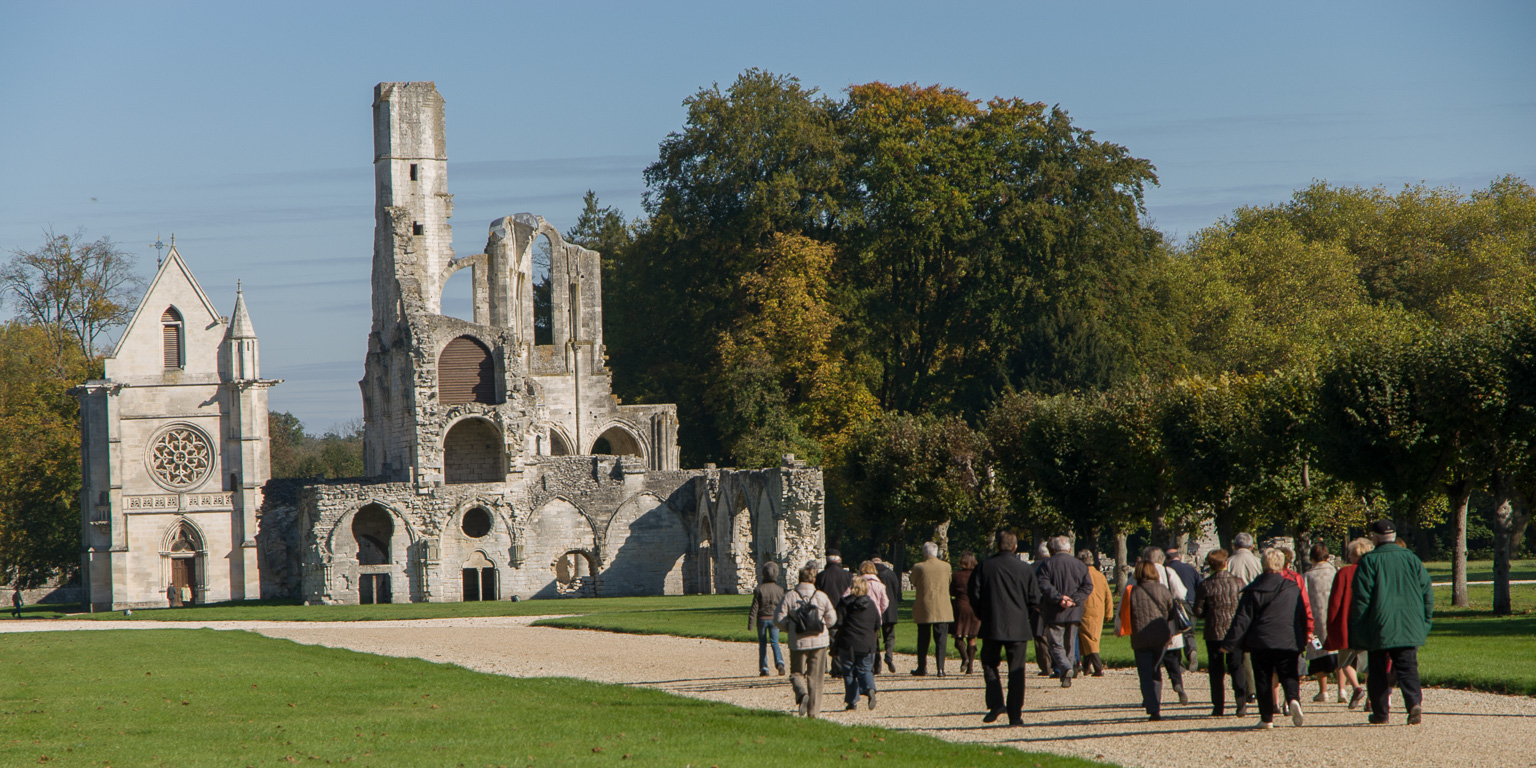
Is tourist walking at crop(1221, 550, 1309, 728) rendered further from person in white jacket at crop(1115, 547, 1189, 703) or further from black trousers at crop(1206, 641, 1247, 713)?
person in white jacket at crop(1115, 547, 1189, 703)

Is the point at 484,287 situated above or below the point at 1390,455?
above

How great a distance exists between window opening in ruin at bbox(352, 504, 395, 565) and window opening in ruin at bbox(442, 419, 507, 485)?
2.72 m

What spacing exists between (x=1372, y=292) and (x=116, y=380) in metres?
45.6

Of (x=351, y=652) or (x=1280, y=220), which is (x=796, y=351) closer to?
(x=1280, y=220)

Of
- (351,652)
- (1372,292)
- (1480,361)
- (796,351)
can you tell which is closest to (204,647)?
(351,652)

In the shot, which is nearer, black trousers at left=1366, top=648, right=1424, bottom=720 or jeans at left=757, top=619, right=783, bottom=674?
black trousers at left=1366, top=648, right=1424, bottom=720

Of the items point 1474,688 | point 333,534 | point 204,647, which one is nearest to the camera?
point 1474,688

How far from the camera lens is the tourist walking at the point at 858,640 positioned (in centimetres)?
1416

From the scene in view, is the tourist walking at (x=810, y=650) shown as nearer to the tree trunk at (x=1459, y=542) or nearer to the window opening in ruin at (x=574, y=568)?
the tree trunk at (x=1459, y=542)

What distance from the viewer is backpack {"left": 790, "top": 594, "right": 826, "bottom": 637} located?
546 inches

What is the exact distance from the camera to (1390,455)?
26.5 m

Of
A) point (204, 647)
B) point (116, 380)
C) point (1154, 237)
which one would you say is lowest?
point (204, 647)

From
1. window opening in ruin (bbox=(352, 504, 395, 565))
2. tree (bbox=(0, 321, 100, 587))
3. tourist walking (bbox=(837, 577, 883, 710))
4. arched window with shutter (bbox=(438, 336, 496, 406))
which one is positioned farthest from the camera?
tree (bbox=(0, 321, 100, 587))

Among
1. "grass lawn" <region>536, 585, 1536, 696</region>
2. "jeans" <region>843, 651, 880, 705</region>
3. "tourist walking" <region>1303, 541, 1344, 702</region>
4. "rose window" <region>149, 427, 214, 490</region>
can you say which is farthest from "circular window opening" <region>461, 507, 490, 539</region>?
"tourist walking" <region>1303, 541, 1344, 702</region>
